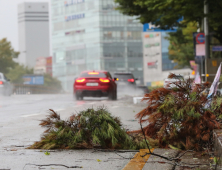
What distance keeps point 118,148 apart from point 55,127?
0.87 metres

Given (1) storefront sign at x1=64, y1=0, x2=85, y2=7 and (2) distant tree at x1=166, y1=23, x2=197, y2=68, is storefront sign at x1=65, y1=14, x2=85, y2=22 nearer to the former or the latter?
(1) storefront sign at x1=64, y1=0, x2=85, y2=7

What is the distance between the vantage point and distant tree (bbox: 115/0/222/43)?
20688 mm

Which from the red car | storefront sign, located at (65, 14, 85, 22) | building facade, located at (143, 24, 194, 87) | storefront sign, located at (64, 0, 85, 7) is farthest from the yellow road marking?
storefront sign, located at (64, 0, 85, 7)

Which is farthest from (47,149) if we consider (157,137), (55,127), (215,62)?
(215,62)

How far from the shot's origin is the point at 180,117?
5.86m

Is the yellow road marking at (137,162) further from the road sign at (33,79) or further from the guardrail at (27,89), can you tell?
the road sign at (33,79)

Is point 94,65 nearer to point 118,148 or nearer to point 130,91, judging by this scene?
point 130,91

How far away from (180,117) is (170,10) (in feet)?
56.3

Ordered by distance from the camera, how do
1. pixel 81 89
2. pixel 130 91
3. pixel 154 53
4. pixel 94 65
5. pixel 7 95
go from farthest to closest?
pixel 154 53 → pixel 94 65 → pixel 130 91 → pixel 7 95 → pixel 81 89

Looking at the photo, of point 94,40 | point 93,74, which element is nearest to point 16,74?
point 94,40

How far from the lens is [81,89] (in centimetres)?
2298

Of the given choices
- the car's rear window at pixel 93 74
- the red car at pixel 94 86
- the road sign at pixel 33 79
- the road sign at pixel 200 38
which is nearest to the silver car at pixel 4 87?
the car's rear window at pixel 93 74

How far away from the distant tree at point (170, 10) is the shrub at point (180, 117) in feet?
45.4

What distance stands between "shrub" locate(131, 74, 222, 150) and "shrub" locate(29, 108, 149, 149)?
314mm
